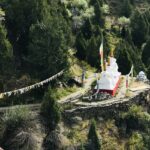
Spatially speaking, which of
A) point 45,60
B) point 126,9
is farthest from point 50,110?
point 126,9

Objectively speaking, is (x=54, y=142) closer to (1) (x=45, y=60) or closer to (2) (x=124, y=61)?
(1) (x=45, y=60)

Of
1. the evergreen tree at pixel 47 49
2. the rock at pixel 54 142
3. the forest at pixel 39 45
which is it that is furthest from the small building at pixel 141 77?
the rock at pixel 54 142

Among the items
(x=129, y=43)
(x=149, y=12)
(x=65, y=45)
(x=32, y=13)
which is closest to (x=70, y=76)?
(x=65, y=45)

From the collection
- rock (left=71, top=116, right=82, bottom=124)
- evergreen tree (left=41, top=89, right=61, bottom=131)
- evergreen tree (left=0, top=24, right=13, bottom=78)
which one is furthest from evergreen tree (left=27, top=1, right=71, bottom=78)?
rock (left=71, top=116, right=82, bottom=124)

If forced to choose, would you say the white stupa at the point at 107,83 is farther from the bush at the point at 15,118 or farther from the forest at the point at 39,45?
the bush at the point at 15,118

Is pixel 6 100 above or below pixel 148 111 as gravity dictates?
above

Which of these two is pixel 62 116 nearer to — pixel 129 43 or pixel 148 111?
pixel 148 111
